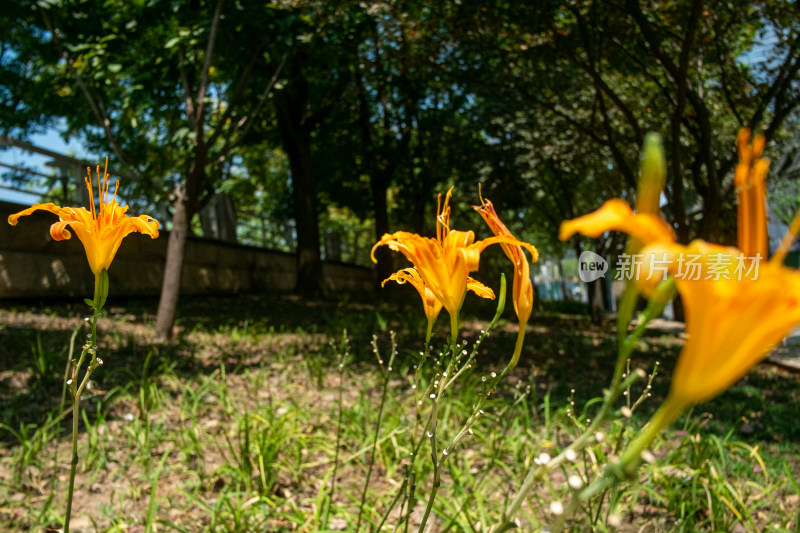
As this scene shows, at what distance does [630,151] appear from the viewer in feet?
26.7

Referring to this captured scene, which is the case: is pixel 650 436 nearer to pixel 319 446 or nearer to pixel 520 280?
pixel 520 280

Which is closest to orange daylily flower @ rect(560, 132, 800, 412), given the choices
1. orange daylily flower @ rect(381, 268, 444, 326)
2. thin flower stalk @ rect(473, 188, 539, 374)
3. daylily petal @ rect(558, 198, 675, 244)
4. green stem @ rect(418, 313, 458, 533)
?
daylily petal @ rect(558, 198, 675, 244)

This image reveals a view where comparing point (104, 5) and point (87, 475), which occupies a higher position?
point (104, 5)

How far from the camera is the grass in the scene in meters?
2.09

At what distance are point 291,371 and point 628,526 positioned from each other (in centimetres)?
275

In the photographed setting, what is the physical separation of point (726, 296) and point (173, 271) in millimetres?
5397

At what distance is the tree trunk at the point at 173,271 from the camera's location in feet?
16.8

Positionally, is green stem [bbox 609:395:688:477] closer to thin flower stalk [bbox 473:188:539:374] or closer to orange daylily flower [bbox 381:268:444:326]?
thin flower stalk [bbox 473:188:539:374]

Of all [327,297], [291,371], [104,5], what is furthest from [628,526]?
[327,297]

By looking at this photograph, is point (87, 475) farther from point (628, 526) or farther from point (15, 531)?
point (628, 526)

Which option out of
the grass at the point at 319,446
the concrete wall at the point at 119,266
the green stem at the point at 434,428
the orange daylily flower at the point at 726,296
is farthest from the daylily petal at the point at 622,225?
the concrete wall at the point at 119,266

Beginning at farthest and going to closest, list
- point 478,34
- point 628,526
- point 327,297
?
point 327,297 → point 478,34 → point 628,526

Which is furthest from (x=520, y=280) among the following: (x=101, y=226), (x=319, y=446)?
(x=319, y=446)

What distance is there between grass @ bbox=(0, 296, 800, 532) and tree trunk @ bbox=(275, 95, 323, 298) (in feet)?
13.6
